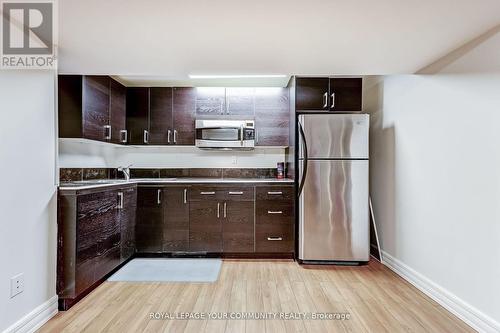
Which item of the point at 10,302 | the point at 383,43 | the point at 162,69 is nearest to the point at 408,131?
the point at 383,43

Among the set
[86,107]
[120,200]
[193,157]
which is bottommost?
[120,200]

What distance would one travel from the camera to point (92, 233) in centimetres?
270

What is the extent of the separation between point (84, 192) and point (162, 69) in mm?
1281

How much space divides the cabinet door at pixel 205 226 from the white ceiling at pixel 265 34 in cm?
163

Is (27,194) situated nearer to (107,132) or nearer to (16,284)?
(16,284)

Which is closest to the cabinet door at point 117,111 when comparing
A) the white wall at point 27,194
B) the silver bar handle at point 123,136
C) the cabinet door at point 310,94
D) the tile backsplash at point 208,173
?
the silver bar handle at point 123,136

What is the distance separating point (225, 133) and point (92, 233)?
200 cm

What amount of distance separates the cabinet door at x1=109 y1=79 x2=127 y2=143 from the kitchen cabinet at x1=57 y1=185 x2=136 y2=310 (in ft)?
2.74

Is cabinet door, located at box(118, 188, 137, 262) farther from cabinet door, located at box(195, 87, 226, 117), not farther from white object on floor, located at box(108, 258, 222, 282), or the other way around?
cabinet door, located at box(195, 87, 226, 117)

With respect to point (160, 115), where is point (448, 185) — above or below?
below

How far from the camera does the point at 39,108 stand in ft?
7.30

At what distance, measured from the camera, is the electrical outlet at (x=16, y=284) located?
1949 millimetres

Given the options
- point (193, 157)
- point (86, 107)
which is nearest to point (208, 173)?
point (193, 157)

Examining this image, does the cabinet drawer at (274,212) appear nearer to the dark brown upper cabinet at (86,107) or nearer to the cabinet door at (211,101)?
the cabinet door at (211,101)
